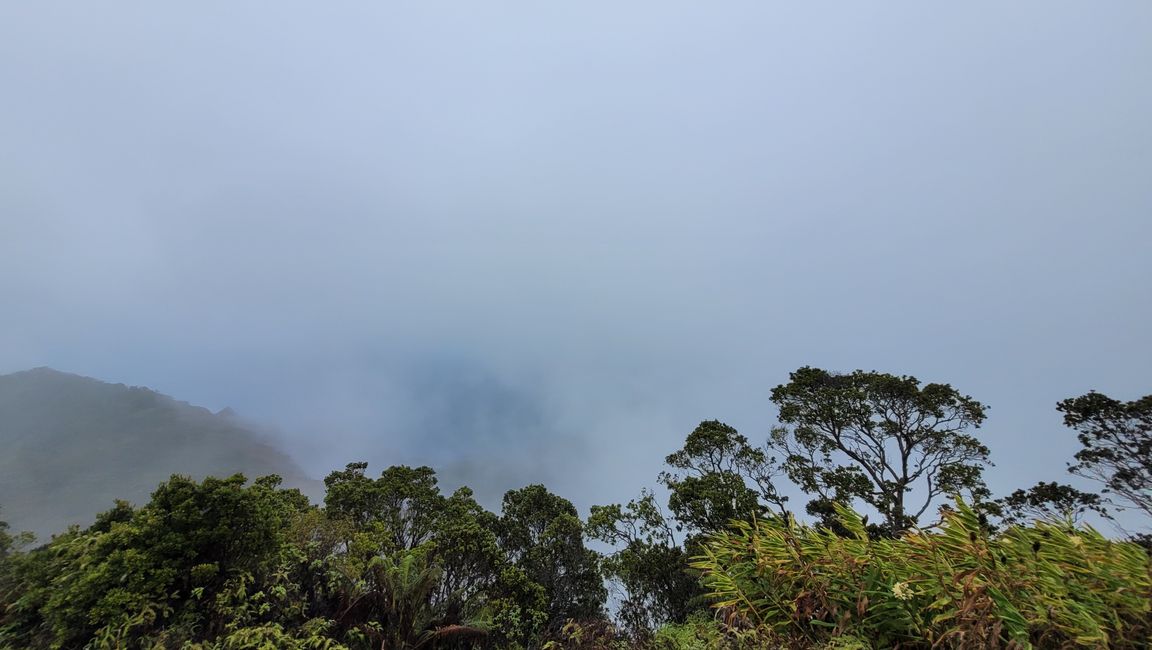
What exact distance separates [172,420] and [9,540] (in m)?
158

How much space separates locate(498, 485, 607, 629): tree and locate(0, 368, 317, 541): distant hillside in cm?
8074

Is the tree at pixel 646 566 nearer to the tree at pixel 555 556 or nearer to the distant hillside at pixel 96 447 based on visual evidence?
the tree at pixel 555 556

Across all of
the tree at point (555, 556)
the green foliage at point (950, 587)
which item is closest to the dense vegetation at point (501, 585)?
the green foliage at point (950, 587)

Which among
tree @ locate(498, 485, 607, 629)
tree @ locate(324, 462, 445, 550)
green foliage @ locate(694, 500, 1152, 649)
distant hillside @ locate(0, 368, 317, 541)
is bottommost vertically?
green foliage @ locate(694, 500, 1152, 649)

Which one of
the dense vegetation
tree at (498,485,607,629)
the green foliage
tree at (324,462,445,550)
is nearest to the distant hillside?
tree at (324,462,445,550)

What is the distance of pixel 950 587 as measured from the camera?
3596 mm

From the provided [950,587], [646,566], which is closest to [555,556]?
[646,566]

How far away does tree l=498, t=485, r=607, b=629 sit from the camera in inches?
669

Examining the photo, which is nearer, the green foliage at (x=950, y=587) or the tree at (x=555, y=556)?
the green foliage at (x=950, y=587)

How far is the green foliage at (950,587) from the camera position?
3.28 metres

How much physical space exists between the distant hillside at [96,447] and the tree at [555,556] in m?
80.7

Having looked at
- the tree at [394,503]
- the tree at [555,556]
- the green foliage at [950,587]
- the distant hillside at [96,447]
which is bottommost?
the green foliage at [950,587]

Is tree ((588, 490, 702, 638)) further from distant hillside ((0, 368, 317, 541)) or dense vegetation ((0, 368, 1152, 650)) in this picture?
distant hillside ((0, 368, 317, 541))

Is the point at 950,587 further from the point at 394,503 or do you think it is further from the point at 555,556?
the point at 394,503
